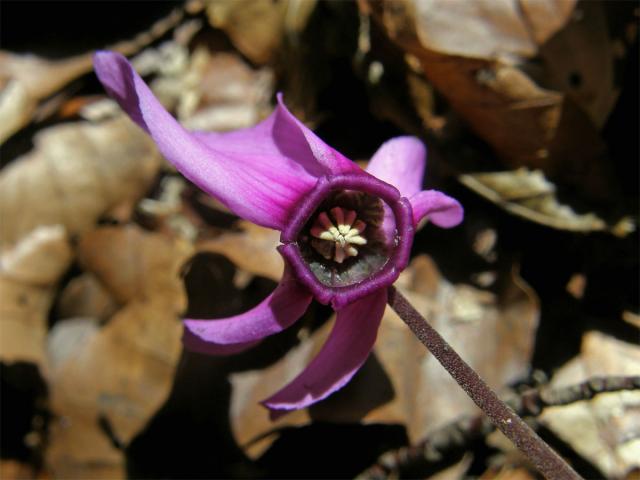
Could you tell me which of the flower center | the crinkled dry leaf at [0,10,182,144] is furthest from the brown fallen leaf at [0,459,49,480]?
the flower center

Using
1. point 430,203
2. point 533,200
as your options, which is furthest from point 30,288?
point 533,200

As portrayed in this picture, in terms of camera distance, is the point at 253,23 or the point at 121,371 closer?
the point at 121,371

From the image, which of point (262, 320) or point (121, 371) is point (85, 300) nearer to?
point (121, 371)

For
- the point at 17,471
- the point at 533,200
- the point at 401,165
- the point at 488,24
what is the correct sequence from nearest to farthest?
the point at 401,165 → the point at 488,24 → the point at 533,200 → the point at 17,471

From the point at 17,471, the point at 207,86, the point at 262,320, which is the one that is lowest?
the point at 17,471

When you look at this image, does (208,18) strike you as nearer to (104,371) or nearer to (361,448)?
(104,371)

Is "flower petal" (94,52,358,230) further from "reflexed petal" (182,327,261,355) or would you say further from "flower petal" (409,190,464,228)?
"reflexed petal" (182,327,261,355)

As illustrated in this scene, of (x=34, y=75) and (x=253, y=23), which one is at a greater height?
(x=253, y=23)
